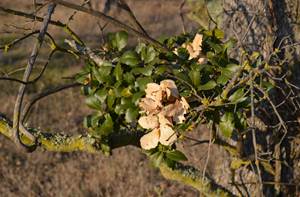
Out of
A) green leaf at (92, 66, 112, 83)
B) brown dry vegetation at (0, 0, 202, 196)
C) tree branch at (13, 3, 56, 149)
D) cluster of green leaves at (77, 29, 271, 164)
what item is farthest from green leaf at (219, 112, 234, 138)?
brown dry vegetation at (0, 0, 202, 196)

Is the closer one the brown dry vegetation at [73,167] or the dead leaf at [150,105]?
the dead leaf at [150,105]

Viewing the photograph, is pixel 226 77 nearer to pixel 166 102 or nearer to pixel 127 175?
pixel 166 102

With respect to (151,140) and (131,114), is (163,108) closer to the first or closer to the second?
(151,140)

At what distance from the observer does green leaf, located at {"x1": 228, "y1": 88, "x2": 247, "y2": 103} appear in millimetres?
2465

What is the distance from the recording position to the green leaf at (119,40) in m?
2.71

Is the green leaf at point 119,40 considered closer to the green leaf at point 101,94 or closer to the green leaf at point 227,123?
the green leaf at point 101,94

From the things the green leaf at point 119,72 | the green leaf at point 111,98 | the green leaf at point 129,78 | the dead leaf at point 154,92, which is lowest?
the dead leaf at point 154,92

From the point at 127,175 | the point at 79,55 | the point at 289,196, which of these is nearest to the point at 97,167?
the point at 127,175

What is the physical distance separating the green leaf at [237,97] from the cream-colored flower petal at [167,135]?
34 cm

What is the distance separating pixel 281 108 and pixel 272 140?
0.64ft

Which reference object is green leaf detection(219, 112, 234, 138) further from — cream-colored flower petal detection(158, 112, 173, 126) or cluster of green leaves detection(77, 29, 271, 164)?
cream-colored flower petal detection(158, 112, 173, 126)

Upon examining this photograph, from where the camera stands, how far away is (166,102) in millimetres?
2234

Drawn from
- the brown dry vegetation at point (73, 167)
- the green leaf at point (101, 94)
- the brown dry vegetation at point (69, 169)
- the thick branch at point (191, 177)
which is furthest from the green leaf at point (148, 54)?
the brown dry vegetation at point (69, 169)

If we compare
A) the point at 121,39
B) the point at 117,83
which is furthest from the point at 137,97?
the point at 121,39
